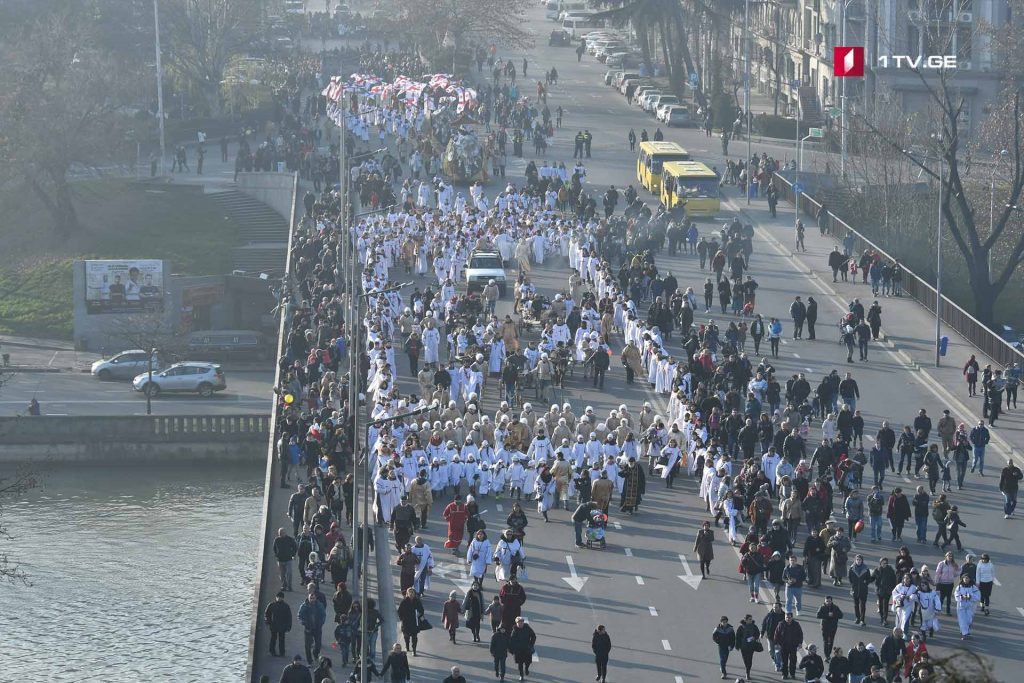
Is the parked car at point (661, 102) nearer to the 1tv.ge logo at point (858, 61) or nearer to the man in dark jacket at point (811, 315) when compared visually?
the 1tv.ge logo at point (858, 61)

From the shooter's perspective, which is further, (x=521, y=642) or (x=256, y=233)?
(x=256, y=233)

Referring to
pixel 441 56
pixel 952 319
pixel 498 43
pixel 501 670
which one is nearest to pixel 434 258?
pixel 952 319

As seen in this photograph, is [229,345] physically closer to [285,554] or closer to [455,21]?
[285,554]

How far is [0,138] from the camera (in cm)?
7381

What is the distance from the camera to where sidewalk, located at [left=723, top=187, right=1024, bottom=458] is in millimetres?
42656

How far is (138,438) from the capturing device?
5341 cm

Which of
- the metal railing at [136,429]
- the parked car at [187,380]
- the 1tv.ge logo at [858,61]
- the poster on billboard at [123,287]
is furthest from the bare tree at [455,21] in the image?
the metal railing at [136,429]

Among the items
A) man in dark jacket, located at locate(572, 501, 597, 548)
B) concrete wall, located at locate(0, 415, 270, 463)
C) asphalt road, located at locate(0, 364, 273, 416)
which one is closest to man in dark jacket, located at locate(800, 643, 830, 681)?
man in dark jacket, located at locate(572, 501, 597, 548)

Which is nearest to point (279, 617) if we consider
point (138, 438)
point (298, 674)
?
point (298, 674)

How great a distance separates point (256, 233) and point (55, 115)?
8503 mm

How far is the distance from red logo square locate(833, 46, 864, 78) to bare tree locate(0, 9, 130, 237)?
2779cm

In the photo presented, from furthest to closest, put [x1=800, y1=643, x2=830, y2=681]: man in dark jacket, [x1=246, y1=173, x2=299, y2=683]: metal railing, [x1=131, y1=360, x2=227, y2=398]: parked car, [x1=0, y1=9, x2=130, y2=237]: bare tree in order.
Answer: [x1=0, y1=9, x2=130, y2=237]: bare tree < [x1=131, y1=360, x2=227, y2=398]: parked car < [x1=246, y1=173, x2=299, y2=683]: metal railing < [x1=800, y1=643, x2=830, y2=681]: man in dark jacket

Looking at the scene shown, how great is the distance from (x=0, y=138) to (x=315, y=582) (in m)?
48.4

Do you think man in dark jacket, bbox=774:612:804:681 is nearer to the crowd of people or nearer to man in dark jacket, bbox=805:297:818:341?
the crowd of people
